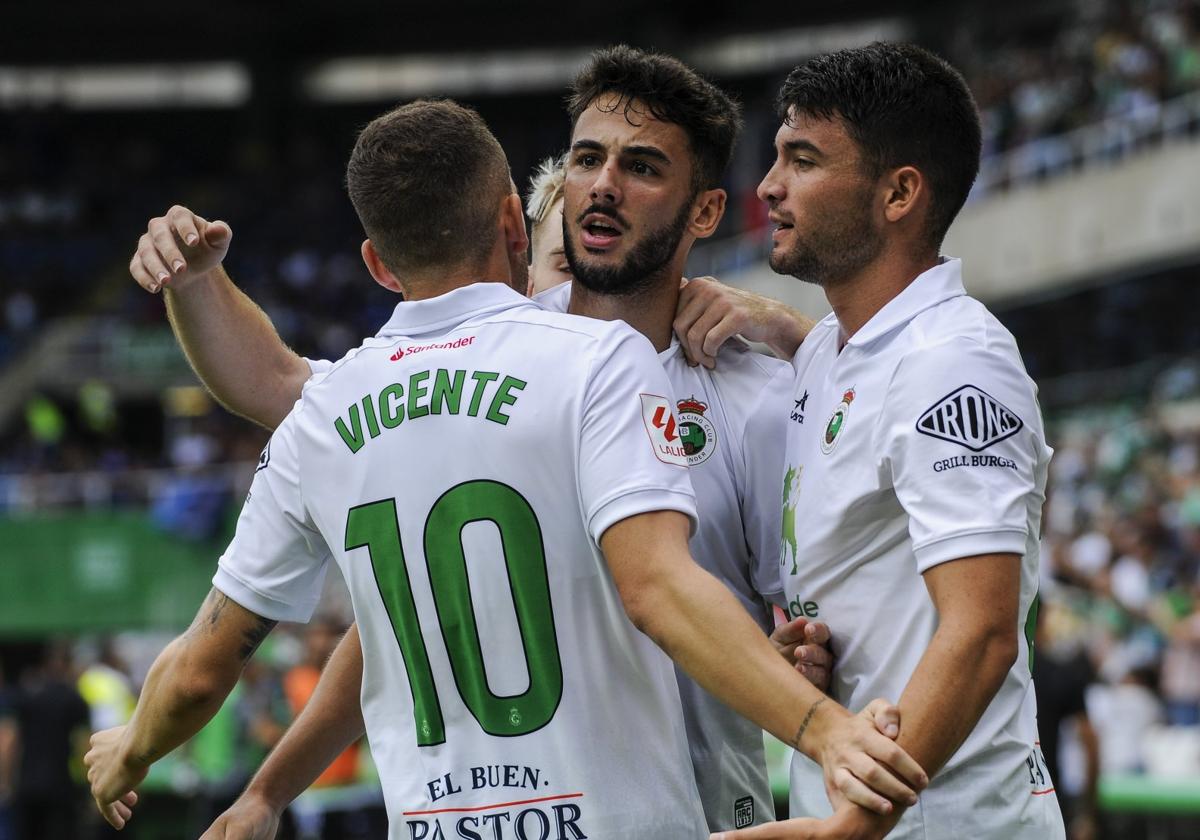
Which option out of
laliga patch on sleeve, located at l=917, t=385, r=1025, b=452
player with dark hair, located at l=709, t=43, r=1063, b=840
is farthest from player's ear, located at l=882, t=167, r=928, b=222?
laliga patch on sleeve, located at l=917, t=385, r=1025, b=452

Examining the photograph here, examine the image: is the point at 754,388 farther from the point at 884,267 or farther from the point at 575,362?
the point at 575,362

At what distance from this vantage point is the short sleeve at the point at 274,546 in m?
3.71

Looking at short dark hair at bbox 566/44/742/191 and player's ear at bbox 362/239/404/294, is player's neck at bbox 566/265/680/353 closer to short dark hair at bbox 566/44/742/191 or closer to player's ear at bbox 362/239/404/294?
short dark hair at bbox 566/44/742/191

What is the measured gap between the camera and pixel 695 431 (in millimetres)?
4086

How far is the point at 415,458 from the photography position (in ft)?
11.4

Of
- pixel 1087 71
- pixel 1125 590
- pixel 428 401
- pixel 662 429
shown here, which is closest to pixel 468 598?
pixel 428 401

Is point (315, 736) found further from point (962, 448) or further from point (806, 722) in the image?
point (962, 448)

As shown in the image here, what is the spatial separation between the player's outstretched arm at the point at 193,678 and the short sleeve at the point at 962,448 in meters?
1.49

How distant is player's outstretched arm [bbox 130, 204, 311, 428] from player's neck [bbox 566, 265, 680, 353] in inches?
32.6

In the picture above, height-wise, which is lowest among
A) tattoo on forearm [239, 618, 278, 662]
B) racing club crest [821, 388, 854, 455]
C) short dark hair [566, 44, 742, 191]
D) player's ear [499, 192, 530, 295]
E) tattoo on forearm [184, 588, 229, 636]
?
tattoo on forearm [239, 618, 278, 662]

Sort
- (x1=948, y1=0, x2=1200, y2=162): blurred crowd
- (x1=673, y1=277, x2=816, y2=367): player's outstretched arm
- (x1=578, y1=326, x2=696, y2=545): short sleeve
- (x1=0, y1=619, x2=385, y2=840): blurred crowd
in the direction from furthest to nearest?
(x1=948, y1=0, x2=1200, y2=162): blurred crowd, (x1=0, y1=619, x2=385, y2=840): blurred crowd, (x1=673, y1=277, x2=816, y2=367): player's outstretched arm, (x1=578, y1=326, x2=696, y2=545): short sleeve

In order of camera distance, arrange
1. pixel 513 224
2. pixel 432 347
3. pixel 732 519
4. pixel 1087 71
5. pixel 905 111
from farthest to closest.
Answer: pixel 1087 71 → pixel 732 519 → pixel 513 224 → pixel 905 111 → pixel 432 347

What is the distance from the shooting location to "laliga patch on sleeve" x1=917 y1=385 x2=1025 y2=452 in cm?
328

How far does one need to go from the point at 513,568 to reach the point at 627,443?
0.36m
